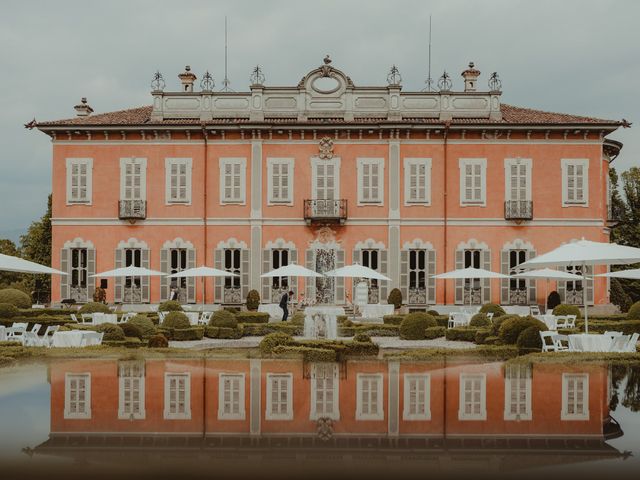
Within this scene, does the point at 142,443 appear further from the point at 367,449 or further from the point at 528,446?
the point at 528,446

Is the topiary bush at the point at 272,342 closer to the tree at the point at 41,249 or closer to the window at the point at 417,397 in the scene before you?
the window at the point at 417,397

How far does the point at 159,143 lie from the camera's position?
3016 cm

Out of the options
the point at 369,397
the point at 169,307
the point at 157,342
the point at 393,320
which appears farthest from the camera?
the point at 169,307

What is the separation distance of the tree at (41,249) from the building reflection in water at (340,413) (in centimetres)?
3243

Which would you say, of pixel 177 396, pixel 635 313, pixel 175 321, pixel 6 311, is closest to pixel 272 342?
pixel 175 321

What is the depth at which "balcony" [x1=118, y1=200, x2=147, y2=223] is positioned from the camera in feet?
97.8

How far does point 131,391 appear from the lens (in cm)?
1036

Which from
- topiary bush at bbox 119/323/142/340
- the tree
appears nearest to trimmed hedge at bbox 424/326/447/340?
topiary bush at bbox 119/323/142/340

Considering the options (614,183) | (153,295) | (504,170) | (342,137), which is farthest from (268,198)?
(614,183)

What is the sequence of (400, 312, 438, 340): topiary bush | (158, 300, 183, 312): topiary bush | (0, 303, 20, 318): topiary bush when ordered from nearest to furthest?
(400, 312, 438, 340): topiary bush < (0, 303, 20, 318): topiary bush < (158, 300, 183, 312): topiary bush

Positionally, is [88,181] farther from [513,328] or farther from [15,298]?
[513,328]

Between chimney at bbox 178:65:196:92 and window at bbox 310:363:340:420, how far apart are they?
22.0 metres

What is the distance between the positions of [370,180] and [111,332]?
591 inches

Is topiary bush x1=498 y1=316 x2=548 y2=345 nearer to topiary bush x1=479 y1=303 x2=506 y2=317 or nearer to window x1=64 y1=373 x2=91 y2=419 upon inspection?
topiary bush x1=479 y1=303 x2=506 y2=317
